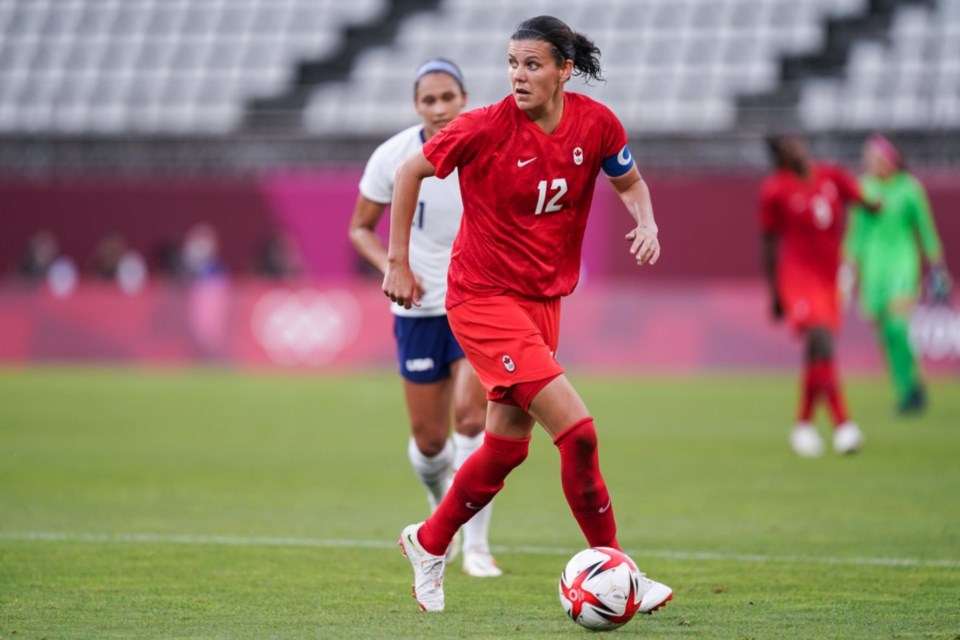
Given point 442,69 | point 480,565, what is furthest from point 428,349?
point 442,69

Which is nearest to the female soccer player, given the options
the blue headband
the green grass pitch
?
the green grass pitch

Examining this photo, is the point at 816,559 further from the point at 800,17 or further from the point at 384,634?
the point at 800,17

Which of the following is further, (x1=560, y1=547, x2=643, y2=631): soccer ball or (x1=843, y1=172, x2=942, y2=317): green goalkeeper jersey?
(x1=843, y1=172, x2=942, y2=317): green goalkeeper jersey

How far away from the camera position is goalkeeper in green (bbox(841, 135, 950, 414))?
15.9 m

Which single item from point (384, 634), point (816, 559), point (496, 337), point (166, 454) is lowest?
point (166, 454)

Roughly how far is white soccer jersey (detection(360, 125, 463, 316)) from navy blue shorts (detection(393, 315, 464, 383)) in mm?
59

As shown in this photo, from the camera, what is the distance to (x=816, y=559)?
307 inches

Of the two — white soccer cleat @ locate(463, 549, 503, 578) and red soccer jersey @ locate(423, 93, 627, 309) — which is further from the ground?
red soccer jersey @ locate(423, 93, 627, 309)

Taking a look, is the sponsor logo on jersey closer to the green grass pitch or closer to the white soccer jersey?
the white soccer jersey

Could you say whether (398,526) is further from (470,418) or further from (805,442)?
(805,442)

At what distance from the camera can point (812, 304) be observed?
13.0 meters

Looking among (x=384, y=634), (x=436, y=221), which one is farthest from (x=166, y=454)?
(x=384, y=634)

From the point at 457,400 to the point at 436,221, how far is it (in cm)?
89

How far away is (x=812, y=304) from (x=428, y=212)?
5937 millimetres
